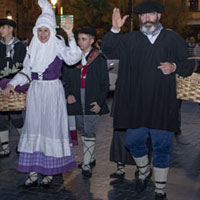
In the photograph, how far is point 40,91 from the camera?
226 inches

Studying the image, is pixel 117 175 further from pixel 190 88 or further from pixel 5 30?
pixel 5 30

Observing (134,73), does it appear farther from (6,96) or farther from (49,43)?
(6,96)

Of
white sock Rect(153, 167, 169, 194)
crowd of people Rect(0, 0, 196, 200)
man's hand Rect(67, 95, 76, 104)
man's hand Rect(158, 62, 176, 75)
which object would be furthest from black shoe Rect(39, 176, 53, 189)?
man's hand Rect(158, 62, 176, 75)

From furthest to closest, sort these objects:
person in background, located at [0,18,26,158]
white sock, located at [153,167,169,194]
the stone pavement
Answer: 1. person in background, located at [0,18,26,158]
2. the stone pavement
3. white sock, located at [153,167,169,194]

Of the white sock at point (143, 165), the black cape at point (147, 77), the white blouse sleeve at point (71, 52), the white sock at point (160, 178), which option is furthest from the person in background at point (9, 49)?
the white sock at point (160, 178)

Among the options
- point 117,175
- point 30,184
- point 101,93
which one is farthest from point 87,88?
point 30,184

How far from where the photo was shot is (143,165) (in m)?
5.71

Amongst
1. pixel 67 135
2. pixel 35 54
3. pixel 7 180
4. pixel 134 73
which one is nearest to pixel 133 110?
pixel 134 73

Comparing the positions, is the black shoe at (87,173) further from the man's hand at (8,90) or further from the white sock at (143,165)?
the man's hand at (8,90)

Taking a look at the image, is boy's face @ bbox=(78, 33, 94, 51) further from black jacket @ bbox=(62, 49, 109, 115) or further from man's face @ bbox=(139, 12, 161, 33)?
man's face @ bbox=(139, 12, 161, 33)

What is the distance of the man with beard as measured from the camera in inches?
203

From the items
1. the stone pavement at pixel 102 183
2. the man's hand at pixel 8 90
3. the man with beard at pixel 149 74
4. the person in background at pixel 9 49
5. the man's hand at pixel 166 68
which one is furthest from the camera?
the person in background at pixel 9 49

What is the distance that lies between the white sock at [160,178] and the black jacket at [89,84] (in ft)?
4.45

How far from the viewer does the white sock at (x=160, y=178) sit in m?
5.45
